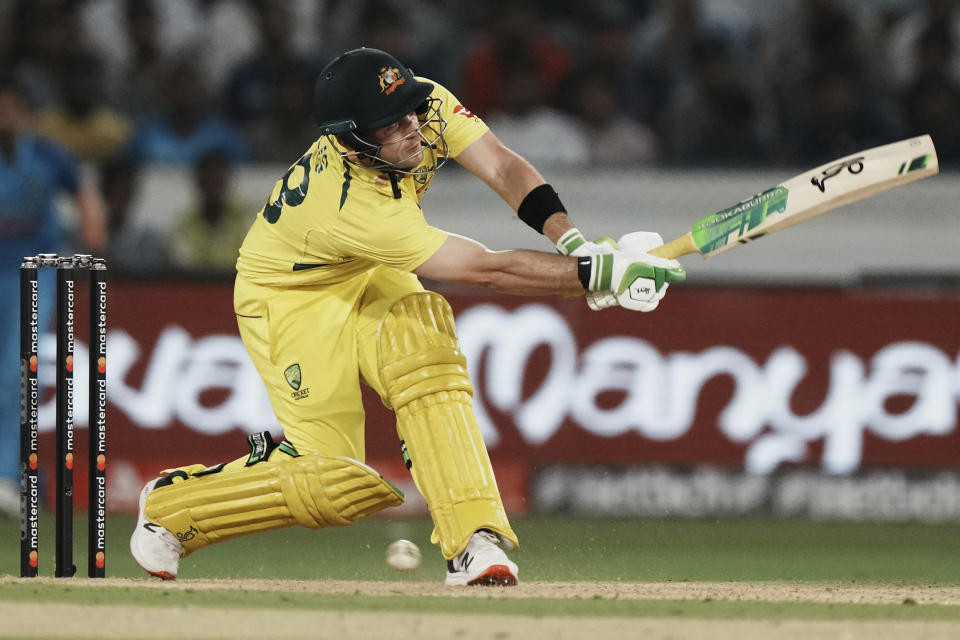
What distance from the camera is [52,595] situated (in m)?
4.70

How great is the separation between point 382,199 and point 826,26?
5302 mm

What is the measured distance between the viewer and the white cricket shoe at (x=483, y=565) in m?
4.99

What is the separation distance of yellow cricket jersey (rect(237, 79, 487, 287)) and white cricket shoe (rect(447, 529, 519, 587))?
87 cm

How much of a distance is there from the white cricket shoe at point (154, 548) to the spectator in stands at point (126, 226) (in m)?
3.20

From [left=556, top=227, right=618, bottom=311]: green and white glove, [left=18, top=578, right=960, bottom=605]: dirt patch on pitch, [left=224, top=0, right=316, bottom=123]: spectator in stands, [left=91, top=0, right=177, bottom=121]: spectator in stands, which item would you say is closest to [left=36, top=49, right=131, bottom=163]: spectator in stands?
[left=91, top=0, right=177, bottom=121]: spectator in stands

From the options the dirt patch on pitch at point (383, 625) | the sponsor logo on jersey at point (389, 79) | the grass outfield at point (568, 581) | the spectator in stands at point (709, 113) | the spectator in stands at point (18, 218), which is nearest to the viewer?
the dirt patch on pitch at point (383, 625)

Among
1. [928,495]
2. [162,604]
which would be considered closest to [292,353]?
[162,604]

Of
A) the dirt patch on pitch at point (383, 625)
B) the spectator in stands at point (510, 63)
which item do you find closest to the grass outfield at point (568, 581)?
the dirt patch on pitch at point (383, 625)

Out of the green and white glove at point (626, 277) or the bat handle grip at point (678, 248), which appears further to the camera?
the bat handle grip at point (678, 248)

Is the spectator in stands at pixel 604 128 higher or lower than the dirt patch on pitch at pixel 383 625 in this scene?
higher

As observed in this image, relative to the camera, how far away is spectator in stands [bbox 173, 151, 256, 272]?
8.72 meters

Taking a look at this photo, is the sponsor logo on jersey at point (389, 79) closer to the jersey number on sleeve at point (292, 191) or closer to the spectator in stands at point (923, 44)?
the jersey number on sleeve at point (292, 191)

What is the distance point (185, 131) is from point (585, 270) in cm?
501

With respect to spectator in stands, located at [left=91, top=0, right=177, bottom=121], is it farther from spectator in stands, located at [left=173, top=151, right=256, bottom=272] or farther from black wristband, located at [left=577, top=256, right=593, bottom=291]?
black wristband, located at [left=577, top=256, right=593, bottom=291]
